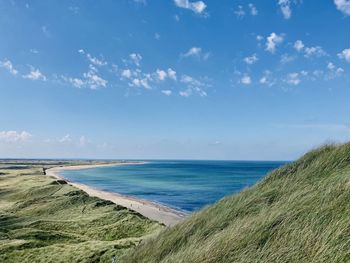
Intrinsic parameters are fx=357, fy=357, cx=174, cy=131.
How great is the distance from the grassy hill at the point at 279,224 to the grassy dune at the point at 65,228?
6.43 m

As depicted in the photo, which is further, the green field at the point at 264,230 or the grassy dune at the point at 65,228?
the grassy dune at the point at 65,228

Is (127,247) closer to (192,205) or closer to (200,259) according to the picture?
(200,259)

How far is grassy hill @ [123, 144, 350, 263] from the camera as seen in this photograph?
7891 millimetres

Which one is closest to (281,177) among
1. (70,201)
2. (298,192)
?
(298,192)

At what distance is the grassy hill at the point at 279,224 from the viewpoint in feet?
25.9

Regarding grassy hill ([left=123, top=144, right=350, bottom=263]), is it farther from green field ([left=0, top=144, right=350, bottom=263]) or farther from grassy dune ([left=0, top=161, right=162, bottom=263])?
grassy dune ([left=0, top=161, right=162, bottom=263])

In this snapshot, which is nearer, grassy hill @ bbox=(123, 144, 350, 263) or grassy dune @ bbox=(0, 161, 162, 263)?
grassy hill @ bbox=(123, 144, 350, 263)

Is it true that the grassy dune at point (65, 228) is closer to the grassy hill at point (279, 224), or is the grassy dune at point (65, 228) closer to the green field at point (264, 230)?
the green field at point (264, 230)

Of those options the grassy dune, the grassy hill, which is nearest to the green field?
the grassy hill

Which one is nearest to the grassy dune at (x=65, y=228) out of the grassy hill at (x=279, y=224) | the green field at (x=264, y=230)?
the green field at (x=264, y=230)

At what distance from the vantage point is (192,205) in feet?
204

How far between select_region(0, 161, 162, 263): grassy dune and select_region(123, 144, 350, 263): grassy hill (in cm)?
643

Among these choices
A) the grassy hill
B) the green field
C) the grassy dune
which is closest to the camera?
the grassy hill

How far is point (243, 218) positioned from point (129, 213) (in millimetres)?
24184
